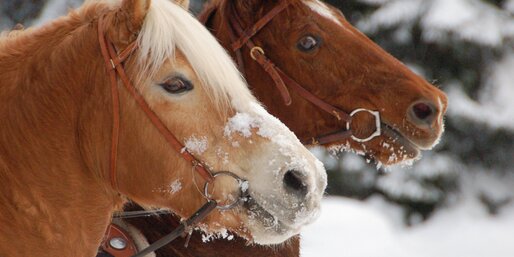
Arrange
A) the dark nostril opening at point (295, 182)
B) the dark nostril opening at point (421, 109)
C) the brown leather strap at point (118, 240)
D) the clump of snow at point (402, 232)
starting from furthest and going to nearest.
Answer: the clump of snow at point (402, 232), the dark nostril opening at point (421, 109), the brown leather strap at point (118, 240), the dark nostril opening at point (295, 182)

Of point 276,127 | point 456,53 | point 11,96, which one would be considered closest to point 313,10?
point 276,127

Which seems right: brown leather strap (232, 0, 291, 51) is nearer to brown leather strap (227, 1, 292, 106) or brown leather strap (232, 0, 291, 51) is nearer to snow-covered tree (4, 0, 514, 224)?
brown leather strap (227, 1, 292, 106)

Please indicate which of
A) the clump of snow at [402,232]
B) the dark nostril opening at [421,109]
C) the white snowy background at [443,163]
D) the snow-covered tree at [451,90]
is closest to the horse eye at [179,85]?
the dark nostril opening at [421,109]

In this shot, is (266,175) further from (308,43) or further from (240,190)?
(308,43)

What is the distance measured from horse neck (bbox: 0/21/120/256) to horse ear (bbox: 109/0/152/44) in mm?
101

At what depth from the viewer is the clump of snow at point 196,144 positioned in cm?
249

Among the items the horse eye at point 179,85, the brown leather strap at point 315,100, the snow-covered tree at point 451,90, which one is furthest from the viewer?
the snow-covered tree at point 451,90

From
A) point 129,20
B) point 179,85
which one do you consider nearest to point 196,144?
point 179,85

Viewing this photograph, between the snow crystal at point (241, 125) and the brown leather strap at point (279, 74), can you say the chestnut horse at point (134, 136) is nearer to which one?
the snow crystal at point (241, 125)

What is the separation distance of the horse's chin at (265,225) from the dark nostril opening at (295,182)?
118mm

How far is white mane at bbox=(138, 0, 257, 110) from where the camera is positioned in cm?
250

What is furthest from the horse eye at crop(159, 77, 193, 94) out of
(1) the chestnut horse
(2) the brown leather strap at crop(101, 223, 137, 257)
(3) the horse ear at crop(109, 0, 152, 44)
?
(2) the brown leather strap at crop(101, 223, 137, 257)

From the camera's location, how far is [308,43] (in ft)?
12.3

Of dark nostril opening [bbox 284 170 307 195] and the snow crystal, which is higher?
the snow crystal
